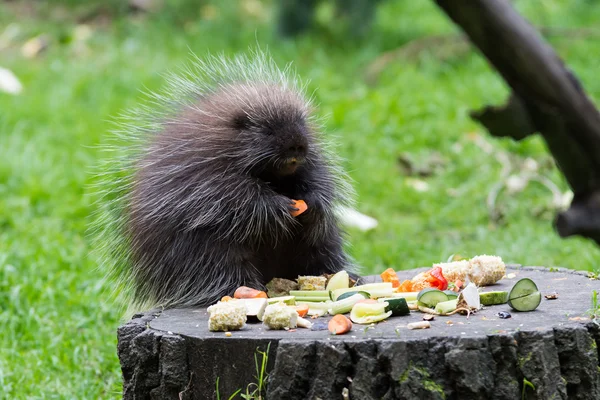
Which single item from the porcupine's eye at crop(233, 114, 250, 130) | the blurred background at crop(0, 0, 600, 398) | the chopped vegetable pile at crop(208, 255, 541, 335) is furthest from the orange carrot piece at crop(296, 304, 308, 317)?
the blurred background at crop(0, 0, 600, 398)

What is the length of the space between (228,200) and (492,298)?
1.28m

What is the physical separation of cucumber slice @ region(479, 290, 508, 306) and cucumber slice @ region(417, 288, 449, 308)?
17 centimetres

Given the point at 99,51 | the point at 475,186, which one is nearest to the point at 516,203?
the point at 475,186

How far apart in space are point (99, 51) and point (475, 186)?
5.99 m

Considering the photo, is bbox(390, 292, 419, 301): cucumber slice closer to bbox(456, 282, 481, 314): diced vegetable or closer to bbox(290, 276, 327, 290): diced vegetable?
bbox(456, 282, 481, 314): diced vegetable

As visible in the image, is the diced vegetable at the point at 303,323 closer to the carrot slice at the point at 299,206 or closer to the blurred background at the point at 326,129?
the carrot slice at the point at 299,206

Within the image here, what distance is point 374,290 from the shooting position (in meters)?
3.89

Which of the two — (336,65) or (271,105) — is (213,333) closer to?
(271,105)

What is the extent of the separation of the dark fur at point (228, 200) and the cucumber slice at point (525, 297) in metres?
1.09

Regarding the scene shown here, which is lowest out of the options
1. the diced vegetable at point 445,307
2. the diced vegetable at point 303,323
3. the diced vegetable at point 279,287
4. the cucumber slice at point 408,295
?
the diced vegetable at point 303,323

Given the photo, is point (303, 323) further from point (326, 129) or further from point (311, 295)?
point (326, 129)

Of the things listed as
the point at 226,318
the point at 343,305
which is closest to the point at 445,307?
the point at 343,305

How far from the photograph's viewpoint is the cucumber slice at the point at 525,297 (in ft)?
11.2

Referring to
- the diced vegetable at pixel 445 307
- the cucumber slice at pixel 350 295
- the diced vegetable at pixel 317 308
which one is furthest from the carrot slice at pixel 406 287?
the diced vegetable at pixel 445 307
